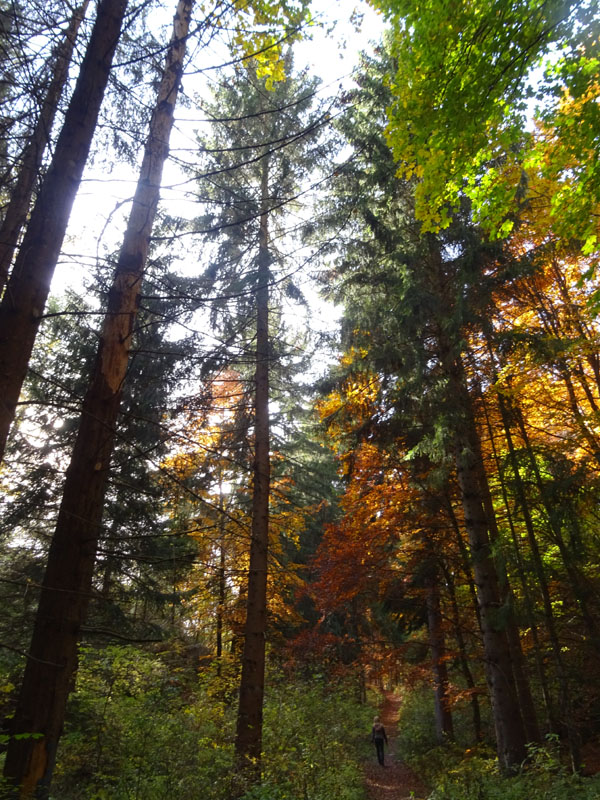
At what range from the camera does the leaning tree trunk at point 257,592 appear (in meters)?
7.76

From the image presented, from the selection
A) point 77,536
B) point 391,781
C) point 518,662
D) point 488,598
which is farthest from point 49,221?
point 391,781

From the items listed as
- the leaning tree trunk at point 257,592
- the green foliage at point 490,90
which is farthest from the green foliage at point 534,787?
the green foliage at point 490,90

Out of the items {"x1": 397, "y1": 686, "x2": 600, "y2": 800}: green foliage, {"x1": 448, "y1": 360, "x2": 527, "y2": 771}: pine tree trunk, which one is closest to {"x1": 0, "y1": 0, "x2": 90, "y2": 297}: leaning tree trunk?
{"x1": 448, "y1": 360, "x2": 527, "y2": 771}: pine tree trunk

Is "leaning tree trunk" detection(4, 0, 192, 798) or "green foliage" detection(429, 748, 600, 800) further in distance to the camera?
"green foliage" detection(429, 748, 600, 800)

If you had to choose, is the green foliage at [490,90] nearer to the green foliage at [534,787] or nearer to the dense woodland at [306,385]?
the dense woodland at [306,385]

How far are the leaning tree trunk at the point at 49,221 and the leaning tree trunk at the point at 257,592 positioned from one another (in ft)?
11.1

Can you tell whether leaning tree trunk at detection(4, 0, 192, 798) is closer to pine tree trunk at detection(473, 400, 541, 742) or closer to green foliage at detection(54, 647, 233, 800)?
green foliage at detection(54, 647, 233, 800)

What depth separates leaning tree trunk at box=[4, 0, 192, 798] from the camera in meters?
3.12

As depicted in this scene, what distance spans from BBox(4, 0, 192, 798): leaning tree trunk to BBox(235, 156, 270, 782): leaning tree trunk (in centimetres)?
274

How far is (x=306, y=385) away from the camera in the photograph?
37.3 feet

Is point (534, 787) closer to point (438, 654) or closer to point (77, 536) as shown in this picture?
point (77, 536)

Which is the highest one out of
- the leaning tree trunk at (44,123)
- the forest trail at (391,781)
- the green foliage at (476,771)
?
the leaning tree trunk at (44,123)

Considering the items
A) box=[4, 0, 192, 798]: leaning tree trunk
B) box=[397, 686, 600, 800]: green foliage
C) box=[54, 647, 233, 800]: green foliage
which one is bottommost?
box=[397, 686, 600, 800]: green foliage

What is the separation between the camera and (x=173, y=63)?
4.72m
